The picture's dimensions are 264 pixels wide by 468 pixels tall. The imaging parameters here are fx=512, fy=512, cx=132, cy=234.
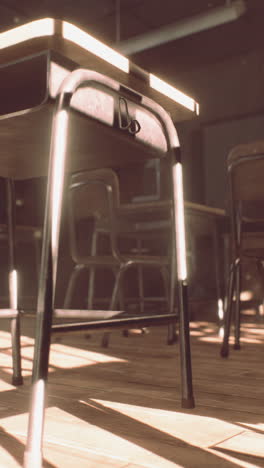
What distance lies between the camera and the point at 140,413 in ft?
3.80

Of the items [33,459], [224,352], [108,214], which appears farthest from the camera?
[108,214]

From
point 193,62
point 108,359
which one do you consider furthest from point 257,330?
point 193,62

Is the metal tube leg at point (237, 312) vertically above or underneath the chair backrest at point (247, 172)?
underneath

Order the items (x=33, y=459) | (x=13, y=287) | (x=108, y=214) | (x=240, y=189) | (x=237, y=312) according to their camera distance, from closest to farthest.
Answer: (x=33, y=459) → (x=13, y=287) → (x=240, y=189) → (x=237, y=312) → (x=108, y=214)

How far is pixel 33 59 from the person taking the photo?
84 cm

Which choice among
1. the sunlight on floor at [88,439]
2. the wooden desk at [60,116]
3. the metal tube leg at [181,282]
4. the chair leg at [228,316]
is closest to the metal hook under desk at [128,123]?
the wooden desk at [60,116]

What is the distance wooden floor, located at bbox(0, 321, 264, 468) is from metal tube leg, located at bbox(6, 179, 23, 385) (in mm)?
57

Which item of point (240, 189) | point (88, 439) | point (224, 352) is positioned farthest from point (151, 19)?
point (88, 439)

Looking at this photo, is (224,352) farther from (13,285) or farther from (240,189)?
(13,285)

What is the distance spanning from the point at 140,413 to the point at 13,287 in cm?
53

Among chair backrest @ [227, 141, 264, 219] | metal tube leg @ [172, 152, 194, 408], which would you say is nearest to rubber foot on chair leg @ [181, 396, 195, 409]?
metal tube leg @ [172, 152, 194, 408]

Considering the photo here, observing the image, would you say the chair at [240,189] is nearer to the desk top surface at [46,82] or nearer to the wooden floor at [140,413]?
the wooden floor at [140,413]

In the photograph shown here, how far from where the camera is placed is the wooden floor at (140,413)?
2.80ft

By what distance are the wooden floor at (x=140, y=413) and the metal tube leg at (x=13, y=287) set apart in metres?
0.06
